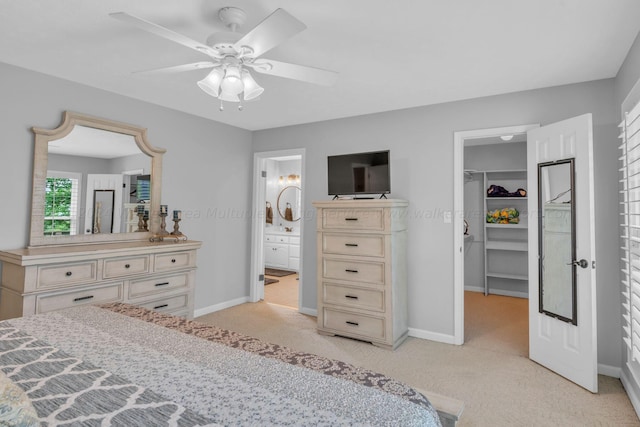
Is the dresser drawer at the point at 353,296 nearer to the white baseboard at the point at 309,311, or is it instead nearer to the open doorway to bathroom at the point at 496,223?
the white baseboard at the point at 309,311

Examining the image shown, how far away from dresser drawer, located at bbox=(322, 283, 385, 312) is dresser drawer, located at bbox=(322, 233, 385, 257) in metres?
0.34

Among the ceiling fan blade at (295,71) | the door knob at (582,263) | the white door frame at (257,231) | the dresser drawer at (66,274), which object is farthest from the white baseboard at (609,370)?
the dresser drawer at (66,274)

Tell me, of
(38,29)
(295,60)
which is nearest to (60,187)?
(38,29)

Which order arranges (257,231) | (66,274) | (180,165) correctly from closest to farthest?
1. (66,274)
2. (180,165)
3. (257,231)

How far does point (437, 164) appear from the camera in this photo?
3553 millimetres

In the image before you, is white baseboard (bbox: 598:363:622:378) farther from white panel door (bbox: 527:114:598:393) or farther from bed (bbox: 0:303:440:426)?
bed (bbox: 0:303:440:426)

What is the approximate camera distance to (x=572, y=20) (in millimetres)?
2016

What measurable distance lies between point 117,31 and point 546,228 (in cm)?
341

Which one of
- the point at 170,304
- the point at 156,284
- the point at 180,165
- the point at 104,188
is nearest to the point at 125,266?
the point at 156,284

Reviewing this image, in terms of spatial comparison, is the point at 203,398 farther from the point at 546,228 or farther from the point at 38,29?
the point at 546,228

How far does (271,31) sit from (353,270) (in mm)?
2370

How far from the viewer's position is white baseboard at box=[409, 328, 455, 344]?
3.45 metres

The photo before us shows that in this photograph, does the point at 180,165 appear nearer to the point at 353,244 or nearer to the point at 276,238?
the point at 353,244

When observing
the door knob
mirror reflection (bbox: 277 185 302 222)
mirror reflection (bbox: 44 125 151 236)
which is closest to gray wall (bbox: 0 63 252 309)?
mirror reflection (bbox: 44 125 151 236)
